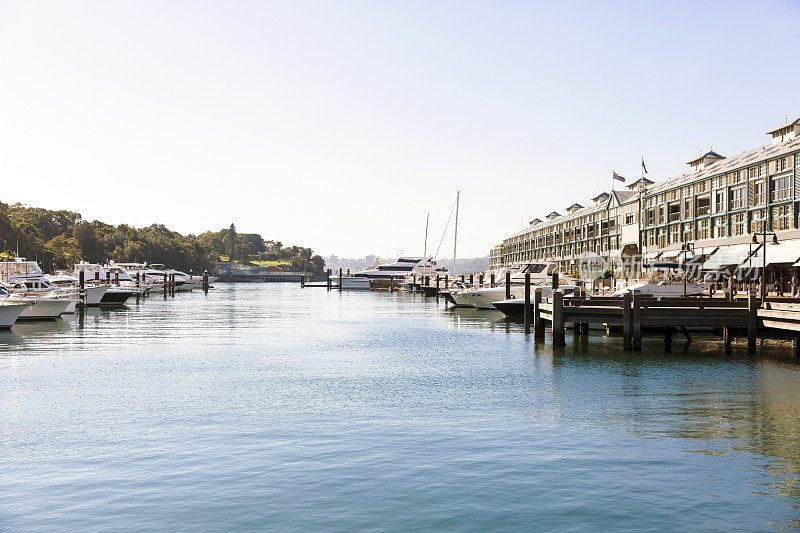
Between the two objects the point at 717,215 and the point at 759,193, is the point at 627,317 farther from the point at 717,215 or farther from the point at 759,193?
the point at 717,215

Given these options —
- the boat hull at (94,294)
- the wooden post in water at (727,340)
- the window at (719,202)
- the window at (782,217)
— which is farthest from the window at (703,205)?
the boat hull at (94,294)

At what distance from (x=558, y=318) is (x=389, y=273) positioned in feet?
435

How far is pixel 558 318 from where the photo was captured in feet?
124

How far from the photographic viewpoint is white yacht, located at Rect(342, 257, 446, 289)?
168125mm

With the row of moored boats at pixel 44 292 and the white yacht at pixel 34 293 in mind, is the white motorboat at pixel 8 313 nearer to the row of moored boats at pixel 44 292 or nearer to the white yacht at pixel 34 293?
the row of moored boats at pixel 44 292

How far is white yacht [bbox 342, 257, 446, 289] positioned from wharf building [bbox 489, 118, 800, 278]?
64297 millimetres

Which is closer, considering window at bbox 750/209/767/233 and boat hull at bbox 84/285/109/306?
window at bbox 750/209/767/233

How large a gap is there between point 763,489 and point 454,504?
20.7 ft

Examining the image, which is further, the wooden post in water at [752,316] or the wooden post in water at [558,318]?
the wooden post in water at [558,318]

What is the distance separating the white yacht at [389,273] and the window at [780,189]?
10527cm

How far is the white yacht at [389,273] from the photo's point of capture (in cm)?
16812

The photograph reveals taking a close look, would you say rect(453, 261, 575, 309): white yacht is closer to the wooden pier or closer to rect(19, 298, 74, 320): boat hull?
the wooden pier

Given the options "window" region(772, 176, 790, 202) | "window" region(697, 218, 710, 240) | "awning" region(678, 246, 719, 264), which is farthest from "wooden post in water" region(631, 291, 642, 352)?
"window" region(697, 218, 710, 240)

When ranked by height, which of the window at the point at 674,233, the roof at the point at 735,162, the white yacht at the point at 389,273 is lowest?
the white yacht at the point at 389,273
